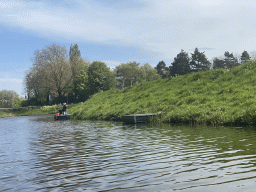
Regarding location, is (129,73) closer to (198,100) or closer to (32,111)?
(32,111)

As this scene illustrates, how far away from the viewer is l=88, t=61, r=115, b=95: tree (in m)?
74.7

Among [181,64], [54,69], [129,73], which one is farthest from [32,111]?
[181,64]

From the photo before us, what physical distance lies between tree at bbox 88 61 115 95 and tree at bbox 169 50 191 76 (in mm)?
31756

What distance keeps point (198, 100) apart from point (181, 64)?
75.1 m

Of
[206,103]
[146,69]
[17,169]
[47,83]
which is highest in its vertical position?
[146,69]

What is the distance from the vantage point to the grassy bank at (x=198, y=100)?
19.7 meters

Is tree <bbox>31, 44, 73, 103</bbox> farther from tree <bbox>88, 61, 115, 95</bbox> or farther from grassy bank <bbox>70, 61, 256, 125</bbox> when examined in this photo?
grassy bank <bbox>70, 61, 256, 125</bbox>

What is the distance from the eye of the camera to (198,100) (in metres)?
25.0

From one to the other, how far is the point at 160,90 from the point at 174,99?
6.36m

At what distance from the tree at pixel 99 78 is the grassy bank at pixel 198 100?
35.2m

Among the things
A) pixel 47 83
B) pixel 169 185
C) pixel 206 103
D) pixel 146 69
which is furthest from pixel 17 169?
pixel 146 69

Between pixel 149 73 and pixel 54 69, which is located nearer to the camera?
pixel 54 69

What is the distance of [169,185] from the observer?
222 inches

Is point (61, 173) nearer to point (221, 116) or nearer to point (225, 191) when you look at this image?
point (225, 191)
